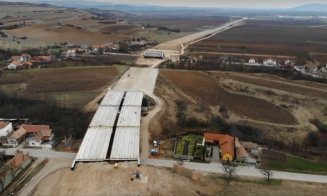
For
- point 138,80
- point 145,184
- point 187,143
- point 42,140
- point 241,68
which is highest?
point 138,80

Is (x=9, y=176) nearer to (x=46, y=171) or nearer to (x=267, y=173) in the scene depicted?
(x=46, y=171)

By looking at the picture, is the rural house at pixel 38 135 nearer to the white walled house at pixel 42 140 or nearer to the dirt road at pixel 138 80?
the white walled house at pixel 42 140

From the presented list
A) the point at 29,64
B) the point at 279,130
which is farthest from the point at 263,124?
the point at 29,64

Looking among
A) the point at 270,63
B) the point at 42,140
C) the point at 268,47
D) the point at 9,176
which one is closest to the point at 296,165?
the point at 42,140

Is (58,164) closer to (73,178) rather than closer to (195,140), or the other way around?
(73,178)

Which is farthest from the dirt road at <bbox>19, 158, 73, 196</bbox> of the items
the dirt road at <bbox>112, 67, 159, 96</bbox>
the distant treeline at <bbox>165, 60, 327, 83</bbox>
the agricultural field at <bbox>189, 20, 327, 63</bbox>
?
the agricultural field at <bbox>189, 20, 327, 63</bbox>
